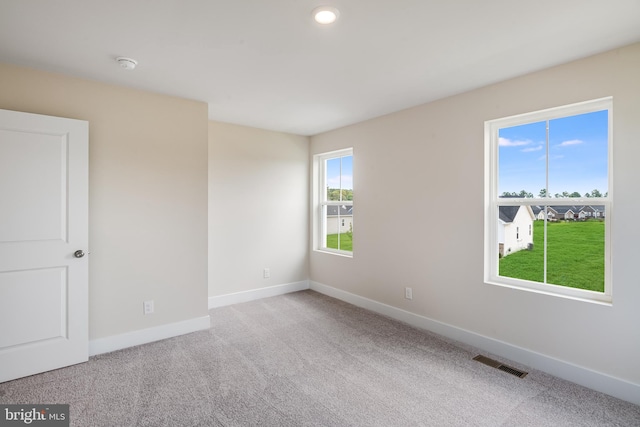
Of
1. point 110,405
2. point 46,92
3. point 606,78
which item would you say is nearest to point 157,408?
point 110,405

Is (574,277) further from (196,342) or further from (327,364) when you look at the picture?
(196,342)

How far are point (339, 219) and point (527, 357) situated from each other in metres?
2.83

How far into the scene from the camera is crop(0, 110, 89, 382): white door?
2436 mm

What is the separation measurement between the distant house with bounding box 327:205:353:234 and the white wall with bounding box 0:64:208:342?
6.69ft

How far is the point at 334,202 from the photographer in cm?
487

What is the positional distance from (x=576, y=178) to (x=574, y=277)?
31.4 inches

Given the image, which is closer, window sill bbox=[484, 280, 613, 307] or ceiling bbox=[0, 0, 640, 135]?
ceiling bbox=[0, 0, 640, 135]

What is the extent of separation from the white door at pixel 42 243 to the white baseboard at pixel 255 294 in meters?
1.63

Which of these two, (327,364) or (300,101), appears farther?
(300,101)

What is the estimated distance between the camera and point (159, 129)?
10.6 ft

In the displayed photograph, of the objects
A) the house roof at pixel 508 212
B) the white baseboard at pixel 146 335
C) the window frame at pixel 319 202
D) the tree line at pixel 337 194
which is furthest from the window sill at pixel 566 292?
the white baseboard at pixel 146 335

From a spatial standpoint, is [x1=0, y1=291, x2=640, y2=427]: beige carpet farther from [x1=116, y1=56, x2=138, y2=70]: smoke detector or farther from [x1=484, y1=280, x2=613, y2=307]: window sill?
[x1=116, y1=56, x2=138, y2=70]: smoke detector

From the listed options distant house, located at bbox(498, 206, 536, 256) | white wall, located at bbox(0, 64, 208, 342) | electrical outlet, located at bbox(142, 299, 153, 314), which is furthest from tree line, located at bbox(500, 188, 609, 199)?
electrical outlet, located at bbox(142, 299, 153, 314)

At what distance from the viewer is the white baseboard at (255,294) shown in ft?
13.8
